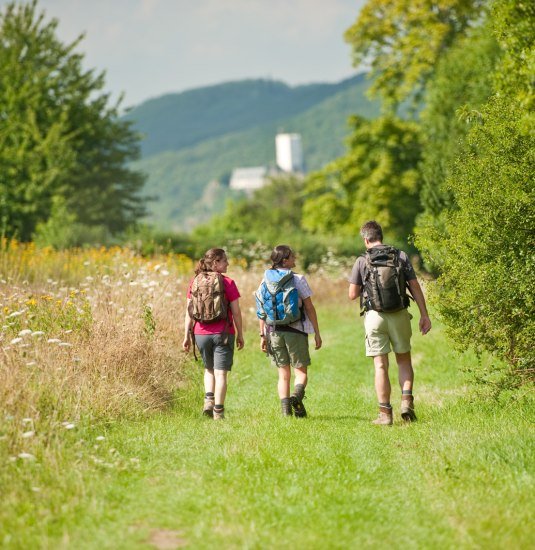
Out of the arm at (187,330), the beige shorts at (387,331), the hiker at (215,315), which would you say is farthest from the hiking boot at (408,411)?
the arm at (187,330)

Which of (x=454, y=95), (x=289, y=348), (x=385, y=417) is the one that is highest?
(x=454, y=95)

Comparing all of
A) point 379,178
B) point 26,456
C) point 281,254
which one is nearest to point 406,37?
point 379,178

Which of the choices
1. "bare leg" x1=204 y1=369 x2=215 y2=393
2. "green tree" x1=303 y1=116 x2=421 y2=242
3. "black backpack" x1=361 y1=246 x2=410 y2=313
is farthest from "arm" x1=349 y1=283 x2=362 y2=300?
"green tree" x1=303 y1=116 x2=421 y2=242

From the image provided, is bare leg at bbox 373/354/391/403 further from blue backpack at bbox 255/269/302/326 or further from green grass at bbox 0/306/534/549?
blue backpack at bbox 255/269/302/326

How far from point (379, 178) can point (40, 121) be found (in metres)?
14.9

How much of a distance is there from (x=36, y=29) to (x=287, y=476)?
34443mm

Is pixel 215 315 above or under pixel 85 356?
above

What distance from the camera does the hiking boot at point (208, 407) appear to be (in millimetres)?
9008

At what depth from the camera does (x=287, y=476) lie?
6316mm

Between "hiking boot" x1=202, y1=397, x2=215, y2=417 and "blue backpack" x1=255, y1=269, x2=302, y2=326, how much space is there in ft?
3.52

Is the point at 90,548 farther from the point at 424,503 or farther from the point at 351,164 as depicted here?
the point at 351,164

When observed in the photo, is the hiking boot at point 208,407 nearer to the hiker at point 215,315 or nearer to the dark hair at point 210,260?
the hiker at point 215,315

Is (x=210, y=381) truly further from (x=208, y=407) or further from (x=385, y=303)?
(x=385, y=303)

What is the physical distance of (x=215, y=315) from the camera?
878cm
